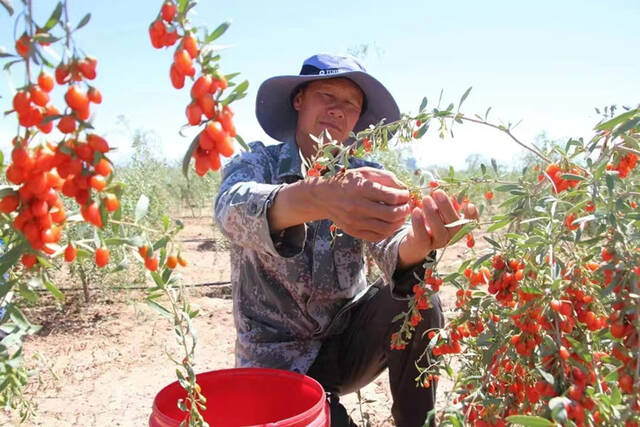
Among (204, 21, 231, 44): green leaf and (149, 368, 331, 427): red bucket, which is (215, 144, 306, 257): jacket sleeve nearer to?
(149, 368, 331, 427): red bucket

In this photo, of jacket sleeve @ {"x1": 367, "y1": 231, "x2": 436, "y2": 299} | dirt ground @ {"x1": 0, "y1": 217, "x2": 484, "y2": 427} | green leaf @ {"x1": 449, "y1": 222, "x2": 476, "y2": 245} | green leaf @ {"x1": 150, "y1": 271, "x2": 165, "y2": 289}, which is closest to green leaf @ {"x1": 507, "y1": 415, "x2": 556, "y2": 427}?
green leaf @ {"x1": 449, "y1": 222, "x2": 476, "y2": 245}

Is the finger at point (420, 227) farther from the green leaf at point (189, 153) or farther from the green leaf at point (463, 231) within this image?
the green leaf at point (189, 153)

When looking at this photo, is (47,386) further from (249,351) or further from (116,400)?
(249,351)

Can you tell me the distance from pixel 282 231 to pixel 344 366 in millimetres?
799

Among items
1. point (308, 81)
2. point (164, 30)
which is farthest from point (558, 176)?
point (308, 81)

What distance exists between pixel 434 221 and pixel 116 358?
2837 millimetres

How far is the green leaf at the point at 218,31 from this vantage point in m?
0.75

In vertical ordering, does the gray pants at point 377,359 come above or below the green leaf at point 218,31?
below

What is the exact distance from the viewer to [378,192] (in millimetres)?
1393

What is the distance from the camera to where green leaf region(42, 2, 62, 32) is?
2.27ft

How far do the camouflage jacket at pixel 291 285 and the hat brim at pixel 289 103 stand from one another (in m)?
0.17

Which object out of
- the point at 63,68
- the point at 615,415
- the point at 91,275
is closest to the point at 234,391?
the point at 615,415

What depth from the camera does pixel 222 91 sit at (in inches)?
29.6

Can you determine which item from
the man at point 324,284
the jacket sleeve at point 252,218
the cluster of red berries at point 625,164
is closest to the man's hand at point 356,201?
the jacket sleeve at point 252,218
